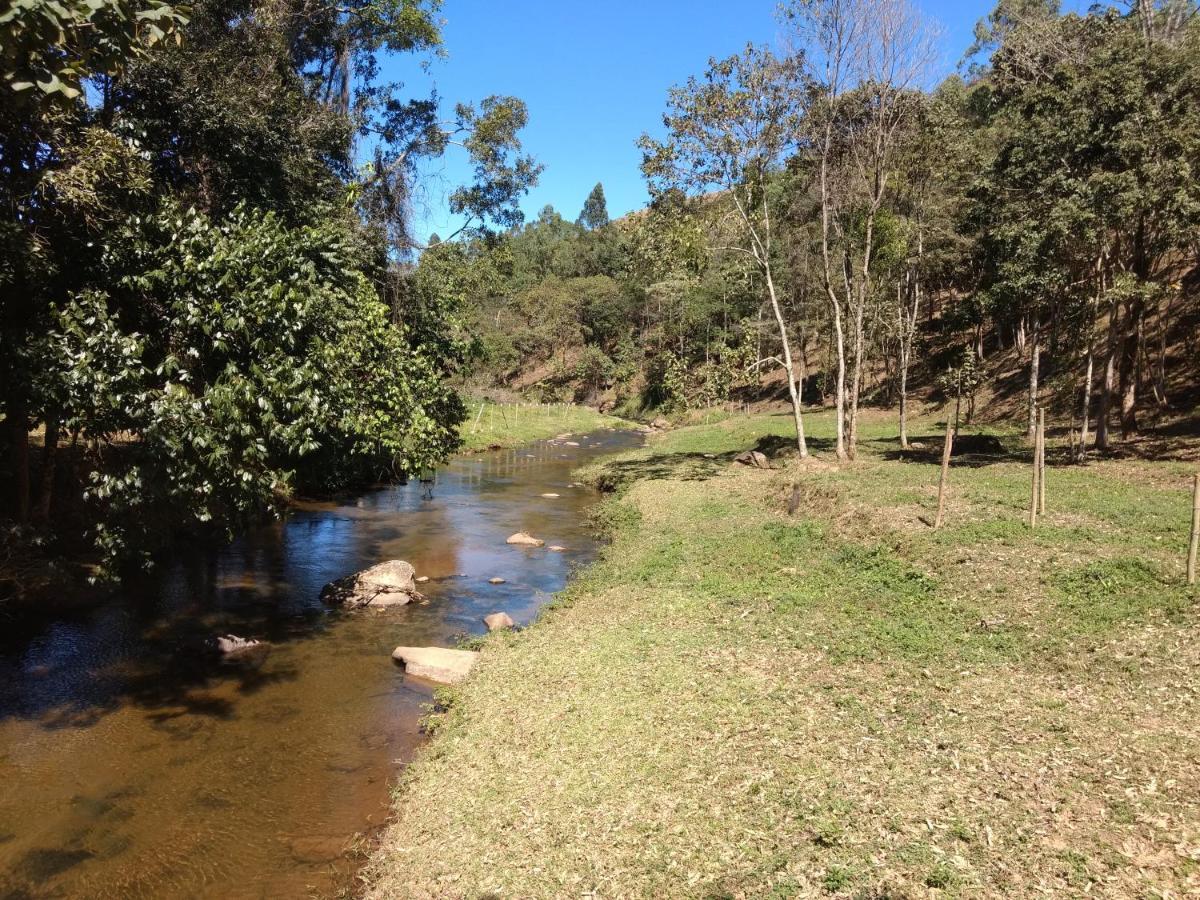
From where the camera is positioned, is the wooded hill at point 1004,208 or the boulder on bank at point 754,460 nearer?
the wooded hill at point 1004,208

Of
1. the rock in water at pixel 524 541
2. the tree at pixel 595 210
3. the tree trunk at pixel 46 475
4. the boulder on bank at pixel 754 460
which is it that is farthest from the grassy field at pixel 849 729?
the tree at pixel 595 210

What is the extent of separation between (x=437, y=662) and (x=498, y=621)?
247 cm

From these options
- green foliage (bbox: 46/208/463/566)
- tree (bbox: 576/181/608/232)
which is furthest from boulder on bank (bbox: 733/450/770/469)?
tree (bbox: 576/181/608/232)

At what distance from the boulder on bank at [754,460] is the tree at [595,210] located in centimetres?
9894

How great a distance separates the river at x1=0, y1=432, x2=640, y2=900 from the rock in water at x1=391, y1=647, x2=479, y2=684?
0.29m

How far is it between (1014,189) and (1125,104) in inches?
142

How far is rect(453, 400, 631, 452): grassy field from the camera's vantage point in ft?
157

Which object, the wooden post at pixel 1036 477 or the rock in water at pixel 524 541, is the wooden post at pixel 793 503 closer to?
the wooden post at pixel 1036 477

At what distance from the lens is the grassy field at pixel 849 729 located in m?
6.44

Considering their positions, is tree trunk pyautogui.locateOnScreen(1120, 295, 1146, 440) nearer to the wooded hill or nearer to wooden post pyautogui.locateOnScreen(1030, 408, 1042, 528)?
the wooded hill

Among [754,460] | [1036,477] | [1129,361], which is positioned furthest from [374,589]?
[1129,361]

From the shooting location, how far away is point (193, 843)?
27.0ft

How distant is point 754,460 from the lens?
30.8 meters

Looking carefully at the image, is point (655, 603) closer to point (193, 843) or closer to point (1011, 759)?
point (1011, 759)
